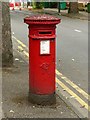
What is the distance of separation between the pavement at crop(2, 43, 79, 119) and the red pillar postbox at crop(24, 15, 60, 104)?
0.18 m

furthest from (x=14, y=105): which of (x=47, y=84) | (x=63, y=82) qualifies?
(x=63, y=82)

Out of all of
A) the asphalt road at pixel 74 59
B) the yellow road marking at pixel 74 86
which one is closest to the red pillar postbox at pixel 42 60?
the yellow road marking at pixel 74 86

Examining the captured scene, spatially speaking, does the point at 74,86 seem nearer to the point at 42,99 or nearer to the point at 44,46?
the point at 42,99

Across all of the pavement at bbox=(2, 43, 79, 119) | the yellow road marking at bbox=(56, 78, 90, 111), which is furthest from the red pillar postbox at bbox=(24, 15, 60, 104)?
the yellow road marking at bbox=(56, 78, 90, 111)

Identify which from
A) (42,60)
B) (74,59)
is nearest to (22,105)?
(42,60)

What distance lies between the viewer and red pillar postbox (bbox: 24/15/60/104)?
21.0ft

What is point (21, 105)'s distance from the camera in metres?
6.50

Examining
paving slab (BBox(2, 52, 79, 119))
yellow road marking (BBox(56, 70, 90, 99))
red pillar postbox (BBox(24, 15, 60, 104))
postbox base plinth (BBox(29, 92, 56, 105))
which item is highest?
red pillar postbox (BBox(24, 15, 60, 104))

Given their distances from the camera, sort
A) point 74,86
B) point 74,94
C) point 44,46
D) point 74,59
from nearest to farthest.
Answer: point 44,46 < point 74,94 < point 74,86 < point 74,59

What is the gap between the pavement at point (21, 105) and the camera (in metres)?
6.07

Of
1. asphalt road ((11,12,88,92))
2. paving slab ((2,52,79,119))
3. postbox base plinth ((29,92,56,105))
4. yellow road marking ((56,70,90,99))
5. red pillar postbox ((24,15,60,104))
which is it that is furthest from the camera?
asphalt road ((11,12,88,92))

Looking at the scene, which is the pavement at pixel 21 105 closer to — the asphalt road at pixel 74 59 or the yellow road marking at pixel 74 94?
the yellow road marking at pixel 74 94

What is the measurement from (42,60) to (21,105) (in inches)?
29.8

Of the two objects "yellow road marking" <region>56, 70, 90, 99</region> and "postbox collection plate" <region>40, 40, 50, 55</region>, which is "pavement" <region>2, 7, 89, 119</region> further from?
"postbox collection plate" <region>40, 40, 50, 55</region>
